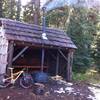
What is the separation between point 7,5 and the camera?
2597 cm

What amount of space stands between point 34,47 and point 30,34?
2.75 feet

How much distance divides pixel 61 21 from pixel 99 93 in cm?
1143

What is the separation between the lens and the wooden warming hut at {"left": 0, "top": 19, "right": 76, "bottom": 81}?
12.5m

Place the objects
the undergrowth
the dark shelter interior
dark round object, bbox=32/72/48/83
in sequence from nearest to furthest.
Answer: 1. dark round object, bbox=32/72/48/83
2. the dark shelter interior
3. the undergrowth

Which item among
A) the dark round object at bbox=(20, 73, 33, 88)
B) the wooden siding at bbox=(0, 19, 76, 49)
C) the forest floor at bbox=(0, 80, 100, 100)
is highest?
the wooden siding at bbox=(0, 19, 76, 49)

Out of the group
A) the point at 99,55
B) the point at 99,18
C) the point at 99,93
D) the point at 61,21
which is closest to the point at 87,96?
the point at 99,93

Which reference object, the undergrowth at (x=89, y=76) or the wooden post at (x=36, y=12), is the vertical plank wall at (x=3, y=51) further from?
the wooden post at (x=36, y=12)

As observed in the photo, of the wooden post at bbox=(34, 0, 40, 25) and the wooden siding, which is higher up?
the wooden post at bbox=(34, 0, 40, 25)

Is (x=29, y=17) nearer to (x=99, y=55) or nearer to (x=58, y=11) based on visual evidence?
(x=58, y=11)

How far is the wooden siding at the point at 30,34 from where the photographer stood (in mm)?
12797

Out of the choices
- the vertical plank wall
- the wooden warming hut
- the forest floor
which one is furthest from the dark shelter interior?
the forest floor

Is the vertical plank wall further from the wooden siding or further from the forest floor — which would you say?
the forest floor

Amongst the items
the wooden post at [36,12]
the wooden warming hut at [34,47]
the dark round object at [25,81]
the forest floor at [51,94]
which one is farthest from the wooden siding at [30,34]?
the wooden post at [36,12]

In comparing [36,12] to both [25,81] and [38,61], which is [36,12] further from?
[25,81]
